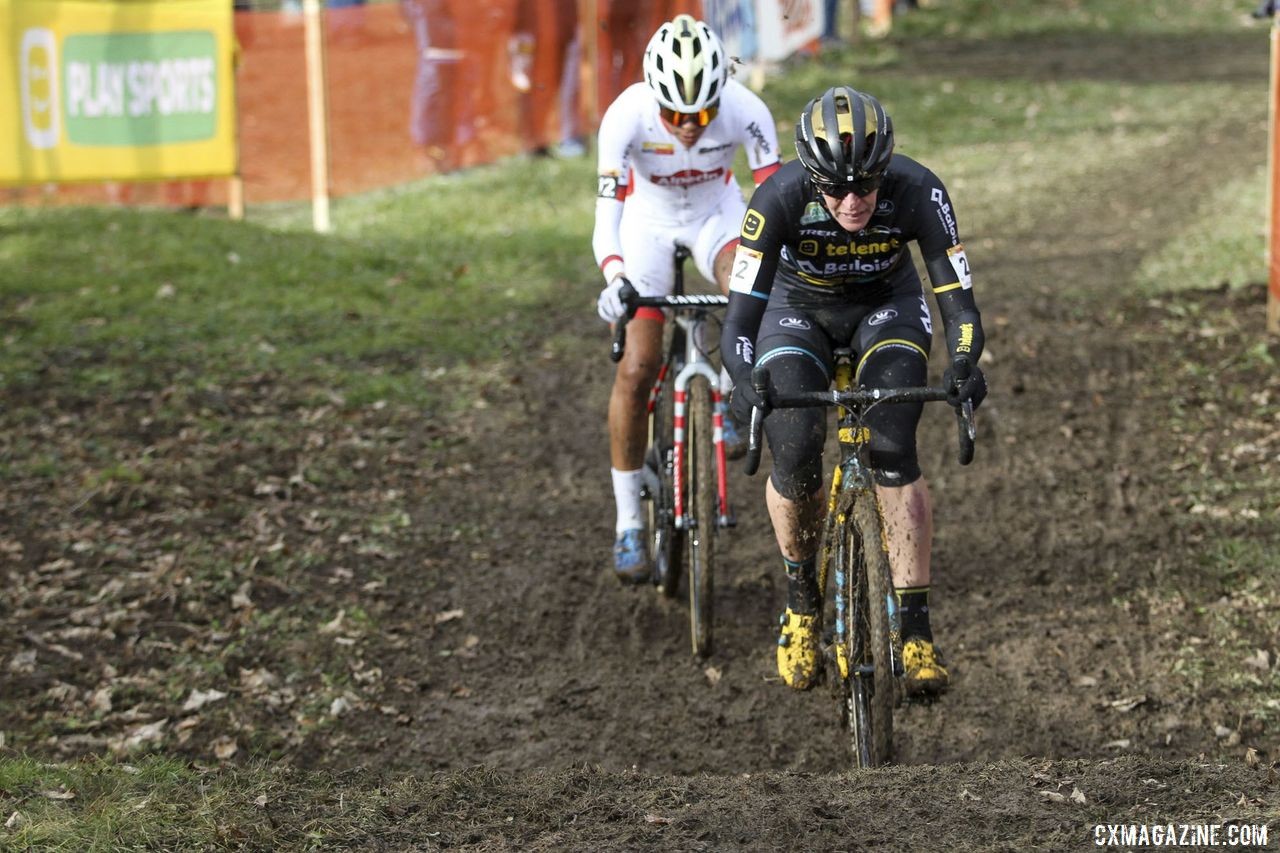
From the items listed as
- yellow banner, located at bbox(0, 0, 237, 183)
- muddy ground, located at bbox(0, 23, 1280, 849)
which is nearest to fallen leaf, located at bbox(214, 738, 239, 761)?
muddy ground, located at bbox(0, 23, 1280, 849)

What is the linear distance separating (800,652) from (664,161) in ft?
8.22

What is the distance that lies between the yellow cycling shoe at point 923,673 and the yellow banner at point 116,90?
10440 millimetres

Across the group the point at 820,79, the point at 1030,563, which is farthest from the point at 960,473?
the point at 820,79

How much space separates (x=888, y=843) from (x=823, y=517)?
175 centimetres

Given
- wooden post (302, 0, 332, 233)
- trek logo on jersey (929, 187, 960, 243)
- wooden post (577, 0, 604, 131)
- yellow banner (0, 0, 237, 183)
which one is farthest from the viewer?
wooden post (577, 0, 604, 131)

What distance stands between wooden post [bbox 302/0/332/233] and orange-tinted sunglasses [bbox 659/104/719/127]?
8.27 meters

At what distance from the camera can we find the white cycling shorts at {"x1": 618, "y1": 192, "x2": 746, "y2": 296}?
7074 millimetres

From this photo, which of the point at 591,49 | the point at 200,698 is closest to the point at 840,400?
the point at 200,698

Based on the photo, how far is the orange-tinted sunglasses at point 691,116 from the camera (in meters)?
6.55

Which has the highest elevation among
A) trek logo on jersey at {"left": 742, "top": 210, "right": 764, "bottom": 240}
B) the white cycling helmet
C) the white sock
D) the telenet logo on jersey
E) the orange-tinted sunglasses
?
the telenet logo on jersey

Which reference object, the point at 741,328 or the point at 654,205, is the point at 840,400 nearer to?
the point at 741,328

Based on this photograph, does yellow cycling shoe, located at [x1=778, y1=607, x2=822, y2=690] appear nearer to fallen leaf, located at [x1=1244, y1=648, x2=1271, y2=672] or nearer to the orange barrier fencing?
fallen leaf, located at [x1=1244, y1=648, x2=1271, y2=672]

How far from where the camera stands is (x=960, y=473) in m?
8.66

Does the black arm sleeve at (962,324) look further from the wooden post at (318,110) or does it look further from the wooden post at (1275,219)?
the wooden post at (318,110)
